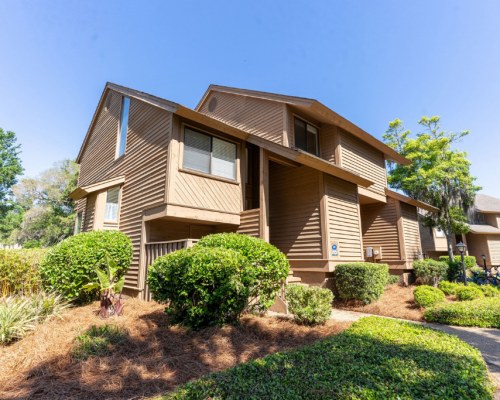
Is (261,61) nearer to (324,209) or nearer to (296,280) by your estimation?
(324,209)

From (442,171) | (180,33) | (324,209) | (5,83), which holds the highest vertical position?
(180,33)

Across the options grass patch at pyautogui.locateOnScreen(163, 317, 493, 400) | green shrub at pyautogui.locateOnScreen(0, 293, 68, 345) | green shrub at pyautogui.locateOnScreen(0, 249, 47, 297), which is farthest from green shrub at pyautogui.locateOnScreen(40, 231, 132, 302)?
grass patch at pyautogui.locateOnScreen(163, 317, 493, 400)

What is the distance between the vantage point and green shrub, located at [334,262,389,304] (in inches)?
329

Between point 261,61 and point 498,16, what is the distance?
899 cm

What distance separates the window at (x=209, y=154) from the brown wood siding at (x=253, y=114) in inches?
104

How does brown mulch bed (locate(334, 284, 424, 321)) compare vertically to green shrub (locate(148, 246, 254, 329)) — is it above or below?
below

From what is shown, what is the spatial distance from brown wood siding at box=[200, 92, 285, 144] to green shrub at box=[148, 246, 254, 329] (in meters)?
7.54

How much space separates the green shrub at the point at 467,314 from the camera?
662 cm

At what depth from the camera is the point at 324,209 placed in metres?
9.28

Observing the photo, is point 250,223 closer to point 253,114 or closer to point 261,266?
point 261,266

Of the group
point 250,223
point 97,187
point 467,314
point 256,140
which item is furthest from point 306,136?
point 97,187

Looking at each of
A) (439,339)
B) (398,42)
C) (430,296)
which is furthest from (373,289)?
(398,42)

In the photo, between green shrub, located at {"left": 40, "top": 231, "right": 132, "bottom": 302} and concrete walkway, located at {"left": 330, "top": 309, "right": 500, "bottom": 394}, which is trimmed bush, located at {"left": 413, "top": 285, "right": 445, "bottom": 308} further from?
green shrub, located at {"left": 40, "top": 231, "right": 132, "bottom": 302}

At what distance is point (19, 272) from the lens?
7.88m
